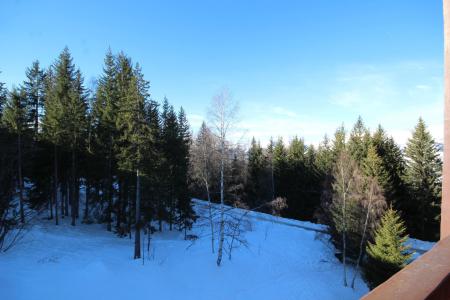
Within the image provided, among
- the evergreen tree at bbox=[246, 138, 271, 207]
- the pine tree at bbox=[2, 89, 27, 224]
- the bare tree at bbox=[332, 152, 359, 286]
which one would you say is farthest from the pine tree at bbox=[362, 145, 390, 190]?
the pine tree at bbox=[2, 89, 27, 224]

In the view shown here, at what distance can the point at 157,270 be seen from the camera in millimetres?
18516

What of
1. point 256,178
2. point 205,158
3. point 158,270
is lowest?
point 158,270

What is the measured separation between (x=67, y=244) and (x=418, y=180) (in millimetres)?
29195

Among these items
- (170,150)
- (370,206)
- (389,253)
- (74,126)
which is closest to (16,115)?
(74,126)

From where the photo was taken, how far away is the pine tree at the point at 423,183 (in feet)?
96.2

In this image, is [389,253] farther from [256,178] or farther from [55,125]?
[256,178]

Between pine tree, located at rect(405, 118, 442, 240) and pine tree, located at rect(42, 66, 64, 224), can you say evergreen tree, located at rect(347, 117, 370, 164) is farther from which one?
pine tree, located at rect(42, 66, 64, 224)

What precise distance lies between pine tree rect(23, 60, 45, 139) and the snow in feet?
30.3

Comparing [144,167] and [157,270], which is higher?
[144,167]

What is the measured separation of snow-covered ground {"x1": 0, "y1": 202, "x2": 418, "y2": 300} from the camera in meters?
15.1

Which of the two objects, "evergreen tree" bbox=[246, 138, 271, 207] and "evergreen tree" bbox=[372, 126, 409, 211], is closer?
"evergreen tree" bbox=[372, 126, 409, 211]

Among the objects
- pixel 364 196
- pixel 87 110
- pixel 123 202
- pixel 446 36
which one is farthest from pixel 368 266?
pixel 87 110

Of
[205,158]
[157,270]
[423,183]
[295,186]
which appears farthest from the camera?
[295,186]

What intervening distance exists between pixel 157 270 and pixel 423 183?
24.6m
